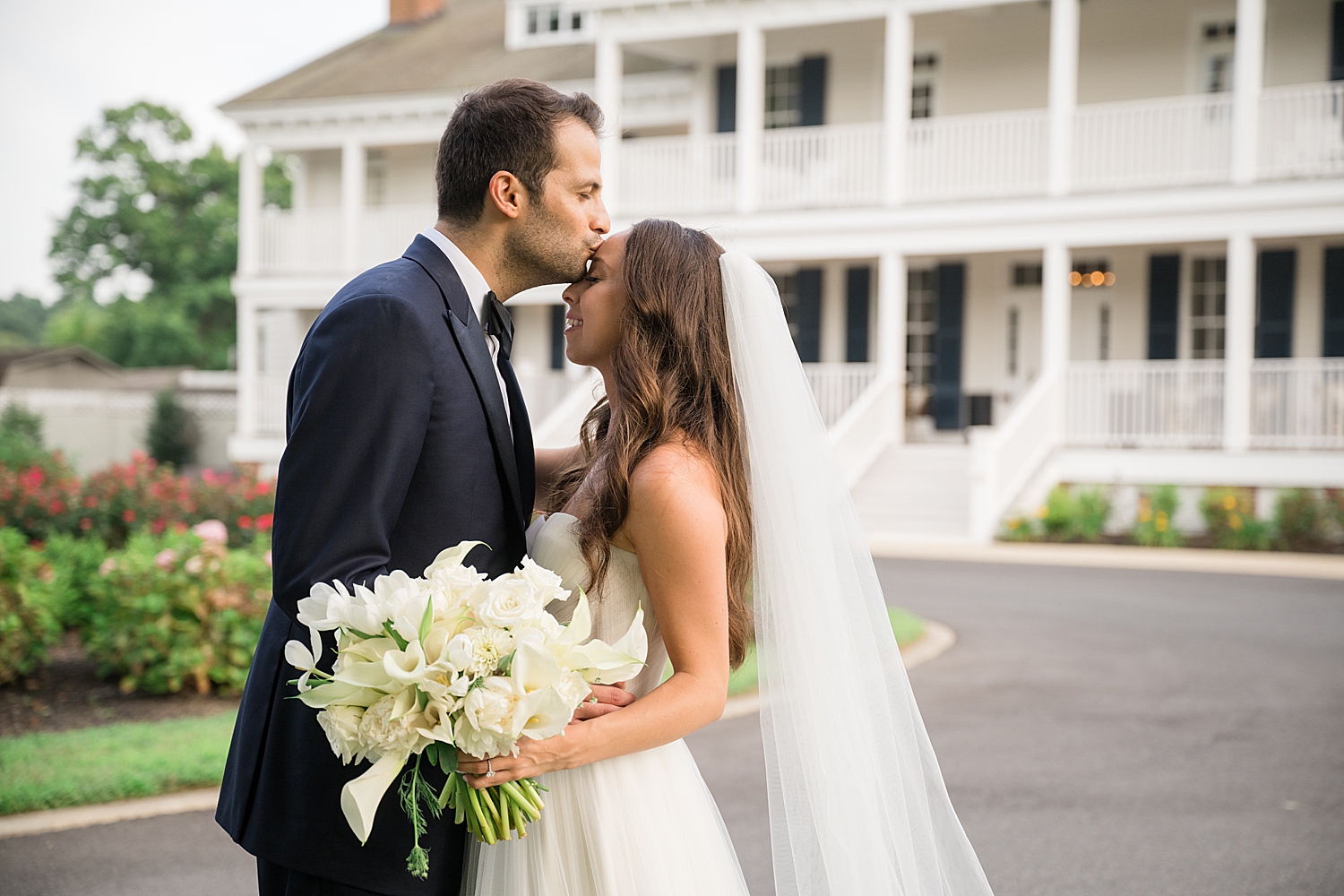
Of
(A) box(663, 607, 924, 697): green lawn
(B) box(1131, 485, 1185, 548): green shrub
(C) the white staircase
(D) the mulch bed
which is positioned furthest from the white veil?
(B) box(1131, 485, 1185, 548): green shrub

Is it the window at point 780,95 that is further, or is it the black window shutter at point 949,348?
the window at point 780,95

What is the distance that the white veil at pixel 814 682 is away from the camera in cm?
255

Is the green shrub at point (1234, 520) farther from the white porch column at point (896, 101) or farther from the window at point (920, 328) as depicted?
the white porch column at point (896, 101)

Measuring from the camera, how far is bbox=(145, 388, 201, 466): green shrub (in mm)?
26406

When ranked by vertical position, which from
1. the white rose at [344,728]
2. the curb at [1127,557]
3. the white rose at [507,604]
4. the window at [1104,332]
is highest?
the window at [1104,332]

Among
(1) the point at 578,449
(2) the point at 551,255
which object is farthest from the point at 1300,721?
(2) the point at 551,255

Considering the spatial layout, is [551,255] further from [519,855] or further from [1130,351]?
[1130,351]

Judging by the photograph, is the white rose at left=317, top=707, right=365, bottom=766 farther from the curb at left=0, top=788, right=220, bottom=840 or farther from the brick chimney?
the brick chimney

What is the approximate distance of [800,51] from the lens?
20531mm

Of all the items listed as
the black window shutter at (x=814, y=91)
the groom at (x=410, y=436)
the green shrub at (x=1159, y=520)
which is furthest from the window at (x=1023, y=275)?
the groom at (x=410, y=436)

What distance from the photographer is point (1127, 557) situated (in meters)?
14.0

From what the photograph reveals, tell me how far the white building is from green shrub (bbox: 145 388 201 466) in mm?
5083

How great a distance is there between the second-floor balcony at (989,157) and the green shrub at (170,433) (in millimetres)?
8940

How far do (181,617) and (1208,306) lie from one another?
17422mm
